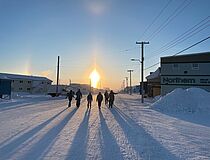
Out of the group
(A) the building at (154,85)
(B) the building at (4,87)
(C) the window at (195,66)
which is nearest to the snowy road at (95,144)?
(B) the building at (4,87)

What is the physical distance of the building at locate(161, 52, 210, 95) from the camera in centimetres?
4366

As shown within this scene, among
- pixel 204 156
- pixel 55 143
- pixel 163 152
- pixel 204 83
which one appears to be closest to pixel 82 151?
pixel 55 143

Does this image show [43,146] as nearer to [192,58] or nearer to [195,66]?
[195,66]

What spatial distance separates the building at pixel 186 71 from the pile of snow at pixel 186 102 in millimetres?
16044

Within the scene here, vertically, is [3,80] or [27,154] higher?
[3,80]

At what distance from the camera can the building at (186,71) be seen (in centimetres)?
4366

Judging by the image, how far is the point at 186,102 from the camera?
84.8 ft

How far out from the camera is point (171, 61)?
1836 inches

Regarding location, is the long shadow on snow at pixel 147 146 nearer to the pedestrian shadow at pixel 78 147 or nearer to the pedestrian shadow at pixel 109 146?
the pedestrian shadow at pixel 109 146

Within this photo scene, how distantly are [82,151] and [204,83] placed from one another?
3919 cm

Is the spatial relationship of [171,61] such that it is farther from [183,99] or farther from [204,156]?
[204,156]

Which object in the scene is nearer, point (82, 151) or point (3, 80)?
point (82, 151)

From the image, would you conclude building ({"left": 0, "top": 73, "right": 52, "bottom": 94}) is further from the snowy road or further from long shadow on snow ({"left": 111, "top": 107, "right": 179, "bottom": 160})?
long shadow on snow ({"left": 111, "top": 107, "right": 179, "bottom": 160})

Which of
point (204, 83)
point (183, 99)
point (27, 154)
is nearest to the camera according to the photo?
point (27, 154)
